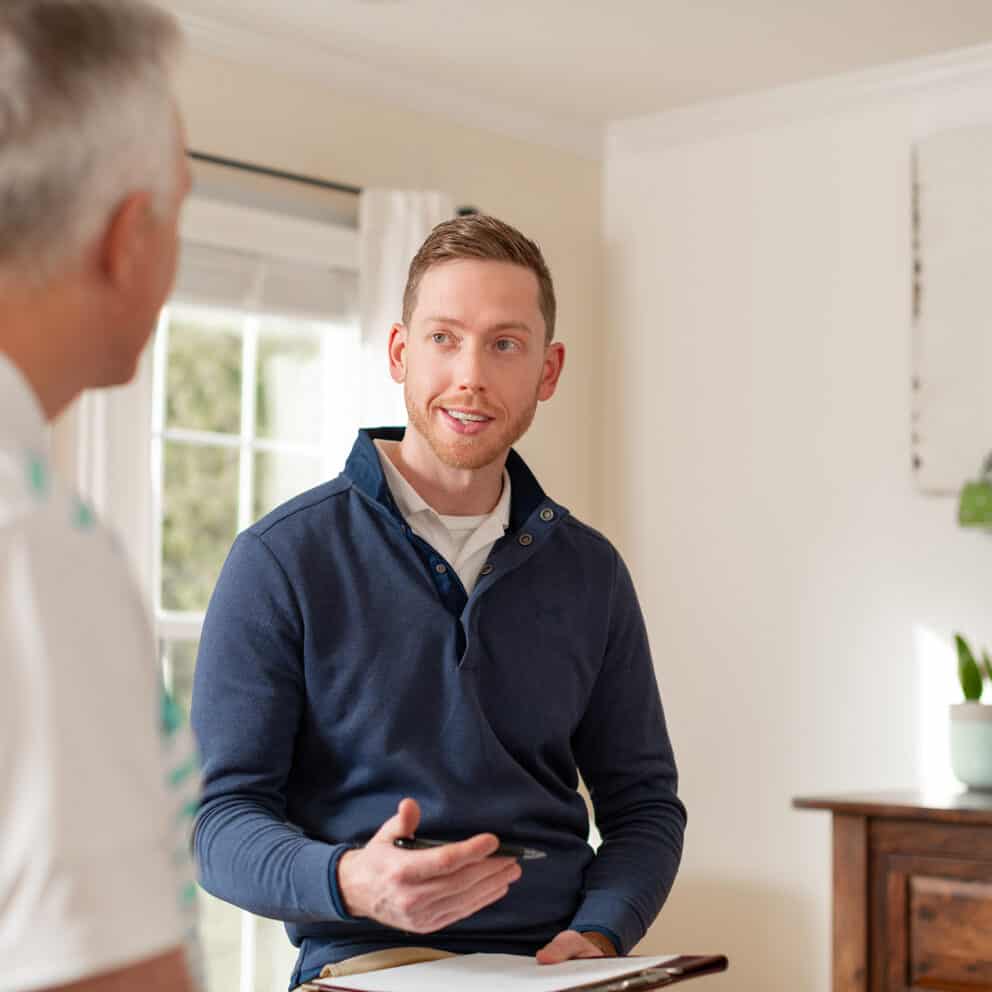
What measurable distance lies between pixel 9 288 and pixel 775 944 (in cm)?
387

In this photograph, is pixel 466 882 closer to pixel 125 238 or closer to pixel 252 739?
pixel 252 739

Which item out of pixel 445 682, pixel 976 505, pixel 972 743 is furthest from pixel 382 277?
pixel 445 682

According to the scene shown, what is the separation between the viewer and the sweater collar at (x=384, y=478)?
180 cm

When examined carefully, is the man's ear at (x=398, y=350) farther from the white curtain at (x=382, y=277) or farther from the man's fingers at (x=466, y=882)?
the white curtain at (x=382, y=277)

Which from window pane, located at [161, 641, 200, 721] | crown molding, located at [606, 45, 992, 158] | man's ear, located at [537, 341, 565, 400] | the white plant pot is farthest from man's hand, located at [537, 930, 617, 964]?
crown molding, located at [606, 45, 992, 158]

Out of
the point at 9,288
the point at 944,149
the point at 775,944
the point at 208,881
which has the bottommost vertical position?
the point at 775,944

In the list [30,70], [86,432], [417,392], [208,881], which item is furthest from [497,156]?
[30,70]

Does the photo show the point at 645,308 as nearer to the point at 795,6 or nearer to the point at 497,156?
the point at 497,156

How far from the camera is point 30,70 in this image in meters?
0.76

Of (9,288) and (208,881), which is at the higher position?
(9,288)

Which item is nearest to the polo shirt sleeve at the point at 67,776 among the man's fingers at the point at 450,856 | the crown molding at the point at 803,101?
the man's fingers at the point at 450,856

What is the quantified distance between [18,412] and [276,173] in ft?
10.9

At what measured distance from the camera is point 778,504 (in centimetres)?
438

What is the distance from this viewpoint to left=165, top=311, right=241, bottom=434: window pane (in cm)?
394
